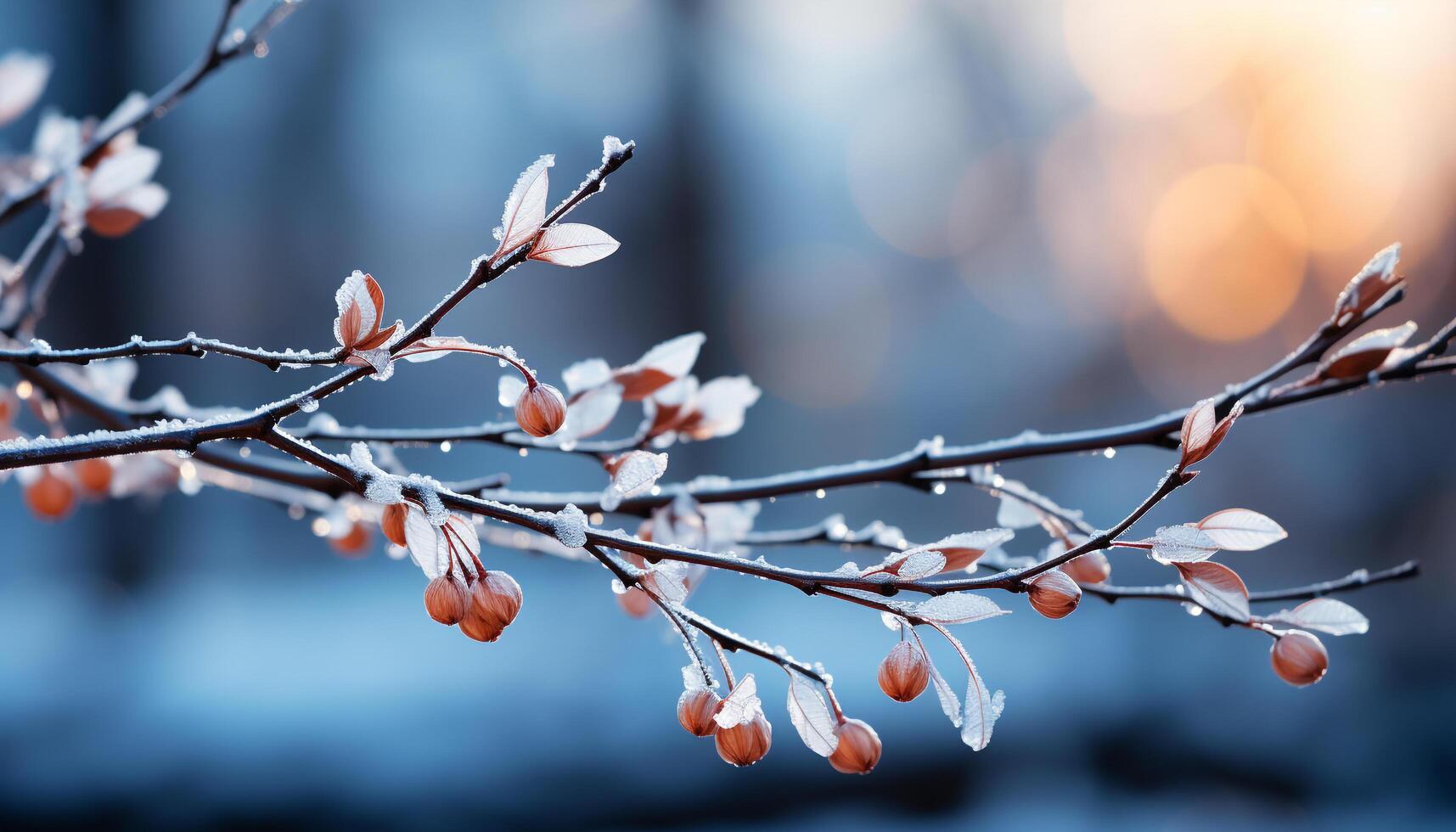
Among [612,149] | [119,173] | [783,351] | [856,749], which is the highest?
[783,351]

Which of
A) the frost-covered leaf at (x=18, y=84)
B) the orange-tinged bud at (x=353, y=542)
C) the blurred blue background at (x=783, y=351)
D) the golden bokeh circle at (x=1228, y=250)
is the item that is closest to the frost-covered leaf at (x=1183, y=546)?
the orange-tinged bud at (x=353, y=542)

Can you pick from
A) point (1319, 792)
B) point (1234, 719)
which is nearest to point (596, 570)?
point (1234, 719)

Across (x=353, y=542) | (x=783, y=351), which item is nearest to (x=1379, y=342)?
(x=353, y=542)

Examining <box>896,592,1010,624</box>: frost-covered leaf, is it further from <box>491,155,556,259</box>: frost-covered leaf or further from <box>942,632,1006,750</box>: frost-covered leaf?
<box>491,155,556,259</box>: frost-covered leaf

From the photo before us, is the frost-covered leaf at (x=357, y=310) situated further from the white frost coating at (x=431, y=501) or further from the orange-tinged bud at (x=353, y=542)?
the orange-tinged bud at (x=353, y=542)

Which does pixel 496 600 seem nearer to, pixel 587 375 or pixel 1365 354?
pixel 587 375

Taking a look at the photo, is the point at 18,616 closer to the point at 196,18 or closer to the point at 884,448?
the point at 196,18
